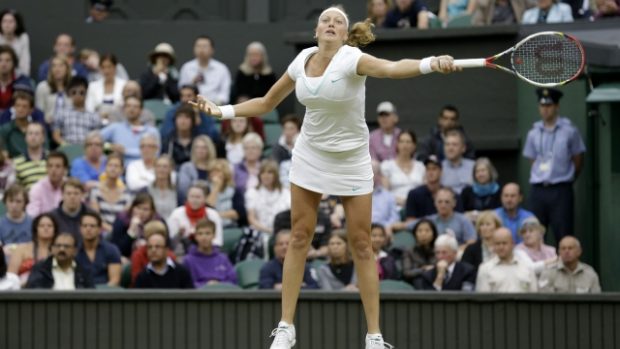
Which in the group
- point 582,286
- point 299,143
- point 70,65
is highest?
point 70,65

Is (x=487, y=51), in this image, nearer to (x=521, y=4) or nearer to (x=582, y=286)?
(x=521, y=4)

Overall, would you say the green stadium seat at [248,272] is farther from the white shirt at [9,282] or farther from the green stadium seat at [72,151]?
the green stadium seat at [72,151]

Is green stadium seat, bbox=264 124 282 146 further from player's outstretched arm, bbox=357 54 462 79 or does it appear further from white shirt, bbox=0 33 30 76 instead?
player's outstretched arm, bbox=357 54 462 79

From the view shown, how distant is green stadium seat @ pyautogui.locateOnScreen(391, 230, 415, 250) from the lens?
42.2 ft

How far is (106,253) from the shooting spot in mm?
12242

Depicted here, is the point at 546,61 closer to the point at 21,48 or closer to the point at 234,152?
the point at 234,152

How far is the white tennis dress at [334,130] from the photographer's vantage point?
27.0ft

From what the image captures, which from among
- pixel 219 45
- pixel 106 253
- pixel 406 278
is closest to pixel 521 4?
pixel 219 45

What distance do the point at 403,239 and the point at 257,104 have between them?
4631mm

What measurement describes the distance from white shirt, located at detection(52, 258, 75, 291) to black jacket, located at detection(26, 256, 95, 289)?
0.03m

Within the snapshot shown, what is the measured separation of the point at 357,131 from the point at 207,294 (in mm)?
2651

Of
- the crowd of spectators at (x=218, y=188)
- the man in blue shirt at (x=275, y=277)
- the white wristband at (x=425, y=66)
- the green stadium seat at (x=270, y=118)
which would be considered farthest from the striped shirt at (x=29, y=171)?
the white wristband at (x=425, y=66)

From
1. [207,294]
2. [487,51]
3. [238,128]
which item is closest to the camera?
[207,294]

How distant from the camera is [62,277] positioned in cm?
1167
